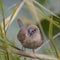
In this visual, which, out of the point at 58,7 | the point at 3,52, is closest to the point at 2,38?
the point at 3,52

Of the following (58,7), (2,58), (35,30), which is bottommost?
(2,58)

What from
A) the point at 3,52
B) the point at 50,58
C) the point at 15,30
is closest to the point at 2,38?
the point at 3,52

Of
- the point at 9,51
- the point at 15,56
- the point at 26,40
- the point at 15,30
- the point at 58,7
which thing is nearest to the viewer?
the point at 9,51

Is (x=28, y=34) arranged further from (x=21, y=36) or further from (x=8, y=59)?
(x=8, y=59)

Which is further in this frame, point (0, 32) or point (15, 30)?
point (15, 30)

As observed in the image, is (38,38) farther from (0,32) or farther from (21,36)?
(0,32)

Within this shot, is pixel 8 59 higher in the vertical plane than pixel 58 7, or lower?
lower

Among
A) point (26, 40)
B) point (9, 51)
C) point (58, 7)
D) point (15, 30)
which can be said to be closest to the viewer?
point (9, 51)

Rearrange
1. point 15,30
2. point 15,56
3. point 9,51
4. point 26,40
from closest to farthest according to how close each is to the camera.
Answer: point 9,51 → point 15,56 → point 26,40 → point 15,30

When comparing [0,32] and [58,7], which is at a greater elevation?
[58,7]
